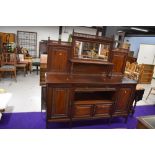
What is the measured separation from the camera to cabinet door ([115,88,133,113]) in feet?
9.80

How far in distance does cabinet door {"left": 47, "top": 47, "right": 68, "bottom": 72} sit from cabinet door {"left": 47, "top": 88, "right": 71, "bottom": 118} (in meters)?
0.50

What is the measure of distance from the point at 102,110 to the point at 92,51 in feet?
4.07

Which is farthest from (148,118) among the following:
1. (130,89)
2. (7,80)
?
(7,80)

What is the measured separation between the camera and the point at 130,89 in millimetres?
3023

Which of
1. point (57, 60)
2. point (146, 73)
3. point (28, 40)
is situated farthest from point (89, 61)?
point (28, 40)

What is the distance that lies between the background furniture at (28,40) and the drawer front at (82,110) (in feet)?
19.4

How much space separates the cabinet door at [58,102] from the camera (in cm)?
253

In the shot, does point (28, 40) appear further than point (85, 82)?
Yes

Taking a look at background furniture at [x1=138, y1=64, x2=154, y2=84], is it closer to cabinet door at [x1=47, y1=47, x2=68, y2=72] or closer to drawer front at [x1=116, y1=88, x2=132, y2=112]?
drawer front at [x1=116, y1=88, x2=132, y2=112]

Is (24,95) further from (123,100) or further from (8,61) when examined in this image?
(123,100)

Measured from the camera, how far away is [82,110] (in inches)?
111
